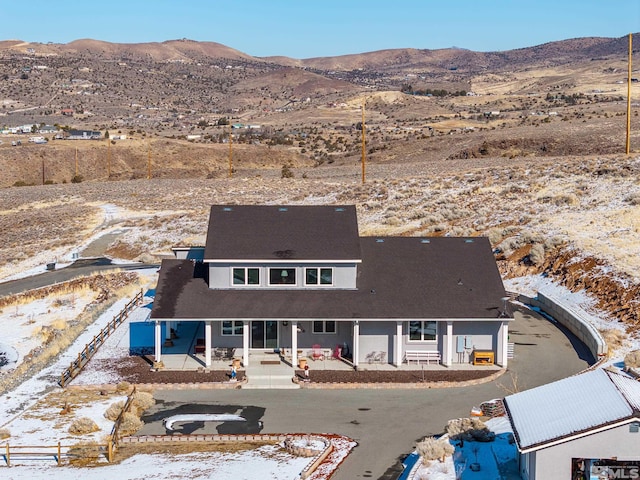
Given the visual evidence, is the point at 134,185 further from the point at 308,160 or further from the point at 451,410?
the point at 451,410

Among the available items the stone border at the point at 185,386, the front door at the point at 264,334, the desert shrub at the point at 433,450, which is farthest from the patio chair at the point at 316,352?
the desert shrub at the point at 433,450

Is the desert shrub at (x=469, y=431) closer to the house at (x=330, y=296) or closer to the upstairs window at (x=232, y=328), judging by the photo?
the house at (x=330, y=296)

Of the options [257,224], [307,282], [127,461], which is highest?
[257,224]

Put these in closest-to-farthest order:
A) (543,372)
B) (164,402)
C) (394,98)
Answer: (164,402)
(543,372)
(394,98)

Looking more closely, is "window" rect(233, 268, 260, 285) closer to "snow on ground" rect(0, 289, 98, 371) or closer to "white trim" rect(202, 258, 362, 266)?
"white trim" rect(202, 258, 362, 266)

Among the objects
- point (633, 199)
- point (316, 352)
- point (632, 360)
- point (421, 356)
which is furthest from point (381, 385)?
point (633, 199)

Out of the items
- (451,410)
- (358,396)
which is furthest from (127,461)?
(451,410)
